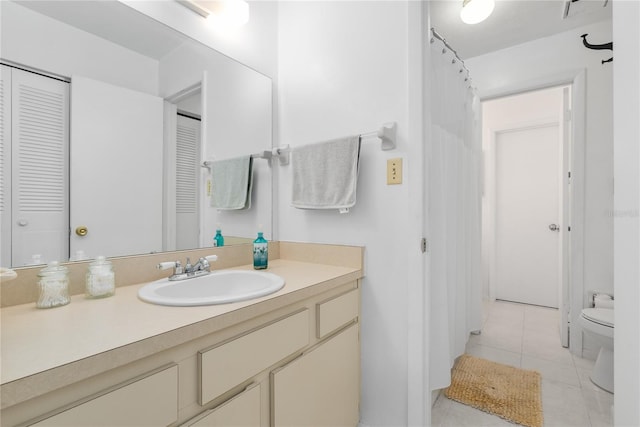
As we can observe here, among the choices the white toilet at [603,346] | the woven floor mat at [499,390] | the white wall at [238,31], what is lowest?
the woven floor mat at [499,390]

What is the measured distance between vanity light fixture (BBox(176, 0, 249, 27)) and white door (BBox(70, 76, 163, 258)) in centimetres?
50

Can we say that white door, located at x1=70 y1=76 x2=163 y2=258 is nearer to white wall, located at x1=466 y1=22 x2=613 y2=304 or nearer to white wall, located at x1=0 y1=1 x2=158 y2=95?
white wall, located at x1=0 y1=1 x2=158 y2=95

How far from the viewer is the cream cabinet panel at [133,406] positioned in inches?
22.3

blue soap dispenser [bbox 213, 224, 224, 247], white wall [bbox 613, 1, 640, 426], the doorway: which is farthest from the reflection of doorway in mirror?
the doorway

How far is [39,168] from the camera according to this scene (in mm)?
972

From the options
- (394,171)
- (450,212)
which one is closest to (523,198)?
(450,212)

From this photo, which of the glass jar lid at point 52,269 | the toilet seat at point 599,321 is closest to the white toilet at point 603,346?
the toilet seat at point 599,321

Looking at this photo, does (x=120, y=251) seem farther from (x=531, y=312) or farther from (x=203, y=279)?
(x=531, y=312)

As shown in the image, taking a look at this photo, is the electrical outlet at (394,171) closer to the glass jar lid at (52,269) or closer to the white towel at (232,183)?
the white towel at (232,183)

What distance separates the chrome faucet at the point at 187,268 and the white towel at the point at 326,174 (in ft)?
1.81

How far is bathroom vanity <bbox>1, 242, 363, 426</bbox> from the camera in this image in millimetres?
564

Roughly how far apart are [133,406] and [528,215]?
13.0 ft

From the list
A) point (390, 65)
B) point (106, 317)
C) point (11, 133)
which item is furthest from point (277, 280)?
point (390, 65)

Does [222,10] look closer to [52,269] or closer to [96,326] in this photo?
[52,269]
